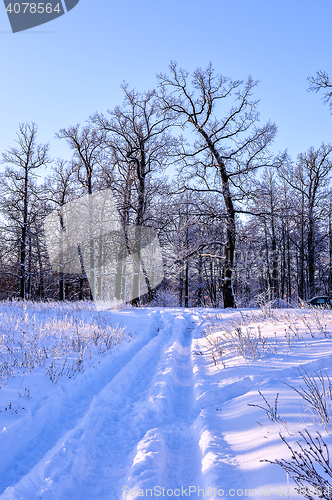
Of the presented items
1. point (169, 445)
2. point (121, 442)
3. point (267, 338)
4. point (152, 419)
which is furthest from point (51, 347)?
point (267, 338)

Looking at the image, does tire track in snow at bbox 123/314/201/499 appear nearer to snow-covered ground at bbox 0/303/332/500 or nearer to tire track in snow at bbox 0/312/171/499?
snow-covered ground at bbox 0/303/332/500

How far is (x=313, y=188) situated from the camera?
2341 centimetres

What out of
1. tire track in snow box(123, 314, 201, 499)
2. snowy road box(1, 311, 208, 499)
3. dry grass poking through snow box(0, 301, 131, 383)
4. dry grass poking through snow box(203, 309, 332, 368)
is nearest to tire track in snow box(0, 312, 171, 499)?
snowy road box(1, 311, 208, 499)

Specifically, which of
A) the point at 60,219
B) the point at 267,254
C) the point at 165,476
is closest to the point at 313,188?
the point at 267,254

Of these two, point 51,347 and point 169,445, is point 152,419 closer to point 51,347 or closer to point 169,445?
point 169,445

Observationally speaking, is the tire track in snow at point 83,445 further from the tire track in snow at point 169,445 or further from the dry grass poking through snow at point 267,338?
the dry grass poking through snow at point 267,338

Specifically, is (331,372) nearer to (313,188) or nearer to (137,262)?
(137,262)

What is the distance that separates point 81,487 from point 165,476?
0.77 meters

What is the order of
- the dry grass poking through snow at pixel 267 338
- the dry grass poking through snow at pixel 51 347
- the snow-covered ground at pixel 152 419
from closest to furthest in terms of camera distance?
the snow-covered ground at pixel 152 419, the dry grass poking through snow at pixel 51 347, the dry grass poking through snow at pixel 267 338

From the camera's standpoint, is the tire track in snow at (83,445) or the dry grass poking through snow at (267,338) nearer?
the tire track in snow at (83,445)

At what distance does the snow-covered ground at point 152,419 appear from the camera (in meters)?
2.35

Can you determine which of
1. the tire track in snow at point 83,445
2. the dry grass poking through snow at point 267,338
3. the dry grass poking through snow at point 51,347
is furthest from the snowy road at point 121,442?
the dry grass poking through snow at point 267,338

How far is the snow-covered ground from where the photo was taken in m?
2.35

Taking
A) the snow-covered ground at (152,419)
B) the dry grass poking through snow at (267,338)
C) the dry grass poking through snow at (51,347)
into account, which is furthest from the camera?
the dry grass poking through snow at (267,338)
